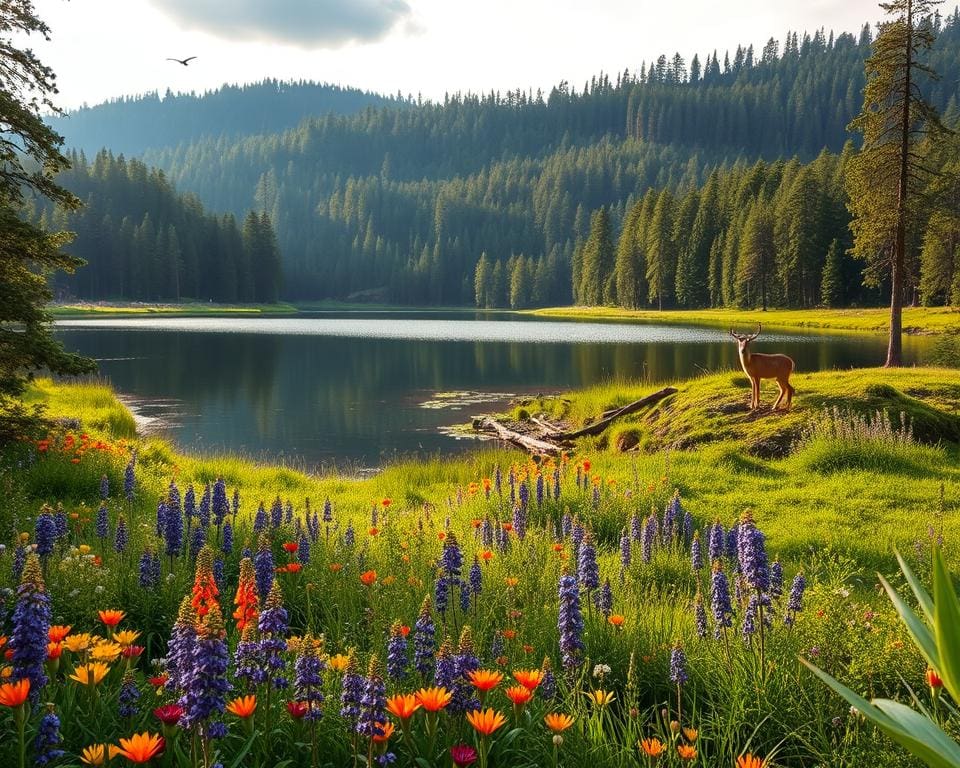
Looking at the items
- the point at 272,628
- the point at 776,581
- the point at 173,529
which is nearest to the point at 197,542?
the point at 173,529

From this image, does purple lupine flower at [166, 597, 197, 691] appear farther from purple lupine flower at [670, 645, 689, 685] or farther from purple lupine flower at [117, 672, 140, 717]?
purple lupine flower at [670, 645, 689, 685]

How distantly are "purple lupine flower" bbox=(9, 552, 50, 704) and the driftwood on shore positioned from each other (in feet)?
54.5

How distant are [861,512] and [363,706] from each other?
382 inches

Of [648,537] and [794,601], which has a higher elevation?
[794,601]

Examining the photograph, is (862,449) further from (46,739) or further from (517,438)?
(46,739)

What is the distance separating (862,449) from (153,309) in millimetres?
107774

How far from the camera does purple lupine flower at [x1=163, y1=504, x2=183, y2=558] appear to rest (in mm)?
5434

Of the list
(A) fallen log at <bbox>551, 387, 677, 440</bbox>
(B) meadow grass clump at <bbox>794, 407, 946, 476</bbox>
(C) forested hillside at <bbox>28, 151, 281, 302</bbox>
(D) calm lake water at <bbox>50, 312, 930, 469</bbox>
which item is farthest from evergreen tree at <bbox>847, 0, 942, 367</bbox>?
→ (C) forested hillside at <bbox>28, 151, 281, 302</bbox>

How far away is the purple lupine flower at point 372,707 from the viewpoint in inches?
98.5

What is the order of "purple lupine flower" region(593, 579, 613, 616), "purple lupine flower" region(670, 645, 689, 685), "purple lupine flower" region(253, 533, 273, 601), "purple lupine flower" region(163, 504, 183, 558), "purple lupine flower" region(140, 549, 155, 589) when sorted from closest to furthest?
"purple lupine flower" region(670, 645, 689, 685)
"purple lupine flower" region(253, 533, 273, 601)
"purple lupine flower" region(593, 579, 613, 616)
"purple lupine flower" region(140, 549, 155, 589)
"purple lupine flower" region(163, 504, 183, 558)

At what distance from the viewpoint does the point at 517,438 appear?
21.2 m

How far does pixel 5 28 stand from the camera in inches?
462

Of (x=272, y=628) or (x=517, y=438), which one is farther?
(x=517, y=438)

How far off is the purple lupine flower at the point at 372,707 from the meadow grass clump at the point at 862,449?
38.8 feet
